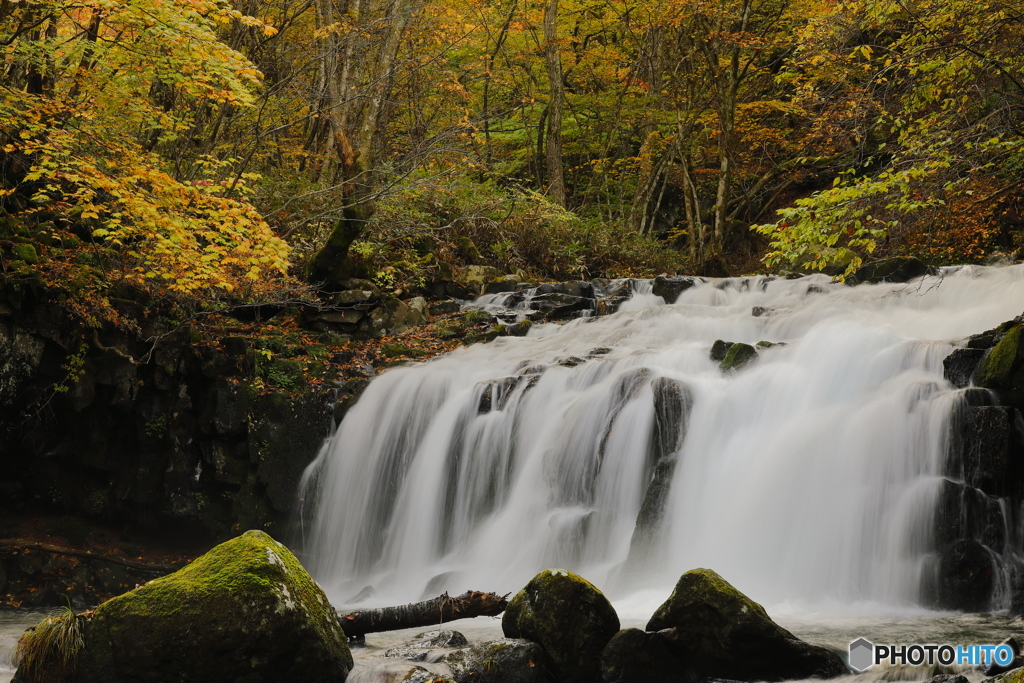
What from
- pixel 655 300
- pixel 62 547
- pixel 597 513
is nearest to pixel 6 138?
pixel 62 547

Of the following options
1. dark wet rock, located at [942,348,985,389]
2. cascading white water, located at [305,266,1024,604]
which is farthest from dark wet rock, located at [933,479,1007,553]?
dark wet rock, located at [942,348,985,389]

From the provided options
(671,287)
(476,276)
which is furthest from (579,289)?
(476,276)

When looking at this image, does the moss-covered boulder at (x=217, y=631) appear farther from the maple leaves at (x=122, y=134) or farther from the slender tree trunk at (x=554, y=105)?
the slender tree trunk at (x=554, y=105)

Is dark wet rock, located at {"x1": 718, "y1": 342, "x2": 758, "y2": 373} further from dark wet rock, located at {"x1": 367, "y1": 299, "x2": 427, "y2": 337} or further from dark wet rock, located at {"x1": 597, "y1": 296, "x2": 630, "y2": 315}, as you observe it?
dark wet rock, located at {"x1": 367, "y1": 299, "x2": 427, "y2": 337}

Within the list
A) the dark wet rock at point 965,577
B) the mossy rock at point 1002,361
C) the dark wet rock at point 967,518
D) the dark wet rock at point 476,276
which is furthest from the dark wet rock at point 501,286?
the dark wet rock at point 965,577

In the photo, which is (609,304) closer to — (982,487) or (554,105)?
(554,105)

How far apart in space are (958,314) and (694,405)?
4827mm

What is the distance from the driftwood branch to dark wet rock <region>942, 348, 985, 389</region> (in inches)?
392

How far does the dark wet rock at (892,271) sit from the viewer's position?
41.6 ft

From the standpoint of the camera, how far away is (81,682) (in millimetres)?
4594

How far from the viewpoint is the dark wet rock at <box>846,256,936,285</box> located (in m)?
12.7

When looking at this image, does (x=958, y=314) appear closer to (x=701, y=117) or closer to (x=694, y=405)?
(x=694, y=405)

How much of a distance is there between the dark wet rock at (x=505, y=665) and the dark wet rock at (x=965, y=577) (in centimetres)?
357

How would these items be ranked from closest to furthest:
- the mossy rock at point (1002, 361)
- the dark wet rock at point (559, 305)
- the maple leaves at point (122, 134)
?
the mossy rock at point (1002, 361) → the maple leaves at point (122, 134) → the dark wet rock at point (559, 305)
